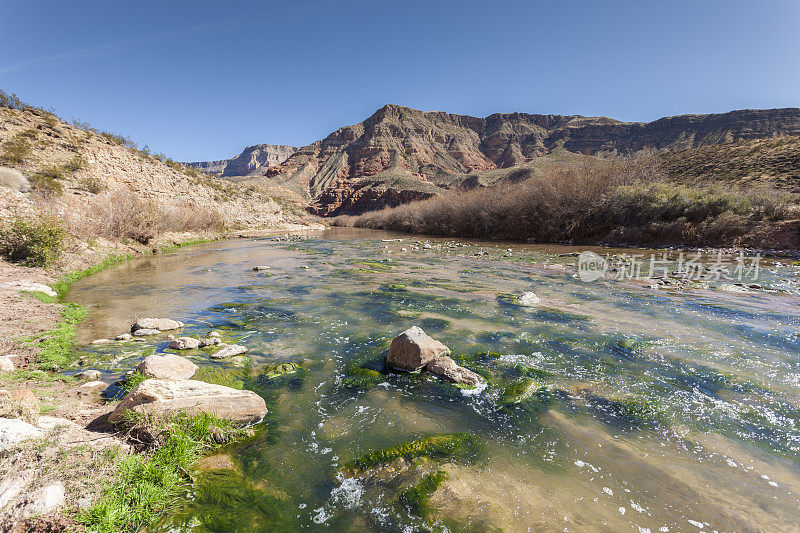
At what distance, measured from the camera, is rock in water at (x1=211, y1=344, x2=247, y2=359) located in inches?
203

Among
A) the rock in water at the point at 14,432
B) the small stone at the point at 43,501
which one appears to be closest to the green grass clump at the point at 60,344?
the rock in water at the point at 14,432

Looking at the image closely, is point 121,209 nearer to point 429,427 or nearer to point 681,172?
point 429,427

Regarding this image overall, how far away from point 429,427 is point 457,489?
84 cm

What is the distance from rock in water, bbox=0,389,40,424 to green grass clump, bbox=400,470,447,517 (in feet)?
11.3

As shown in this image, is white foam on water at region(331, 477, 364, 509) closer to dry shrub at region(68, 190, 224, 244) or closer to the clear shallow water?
the clear shallow water

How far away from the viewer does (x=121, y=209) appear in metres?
18.1

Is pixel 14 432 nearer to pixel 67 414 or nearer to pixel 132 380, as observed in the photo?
pixel 67 414

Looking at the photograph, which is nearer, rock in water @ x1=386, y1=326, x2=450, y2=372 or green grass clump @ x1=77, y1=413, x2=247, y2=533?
green grass clump @ x1=77, y1=413, x2=247, y2=533

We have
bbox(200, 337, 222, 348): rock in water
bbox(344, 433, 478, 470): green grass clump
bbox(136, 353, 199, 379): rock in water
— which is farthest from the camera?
bbox(200, 337, 222, 348): rock in water

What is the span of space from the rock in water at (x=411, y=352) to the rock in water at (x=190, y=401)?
1947 millimetres

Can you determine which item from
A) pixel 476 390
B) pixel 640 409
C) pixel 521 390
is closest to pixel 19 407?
pixel 476 390

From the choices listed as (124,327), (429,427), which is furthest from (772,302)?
(124,327)

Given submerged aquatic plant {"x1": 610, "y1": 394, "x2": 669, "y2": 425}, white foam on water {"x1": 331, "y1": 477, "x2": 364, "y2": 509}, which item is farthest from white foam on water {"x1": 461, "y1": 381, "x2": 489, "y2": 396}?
white foam on water {"x1": 331, "y1": 477, "x2": 364, "y2": 509}

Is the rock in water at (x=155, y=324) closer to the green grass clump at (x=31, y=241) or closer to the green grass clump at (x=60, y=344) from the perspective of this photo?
the green grass clump at (x=60, y=344)
